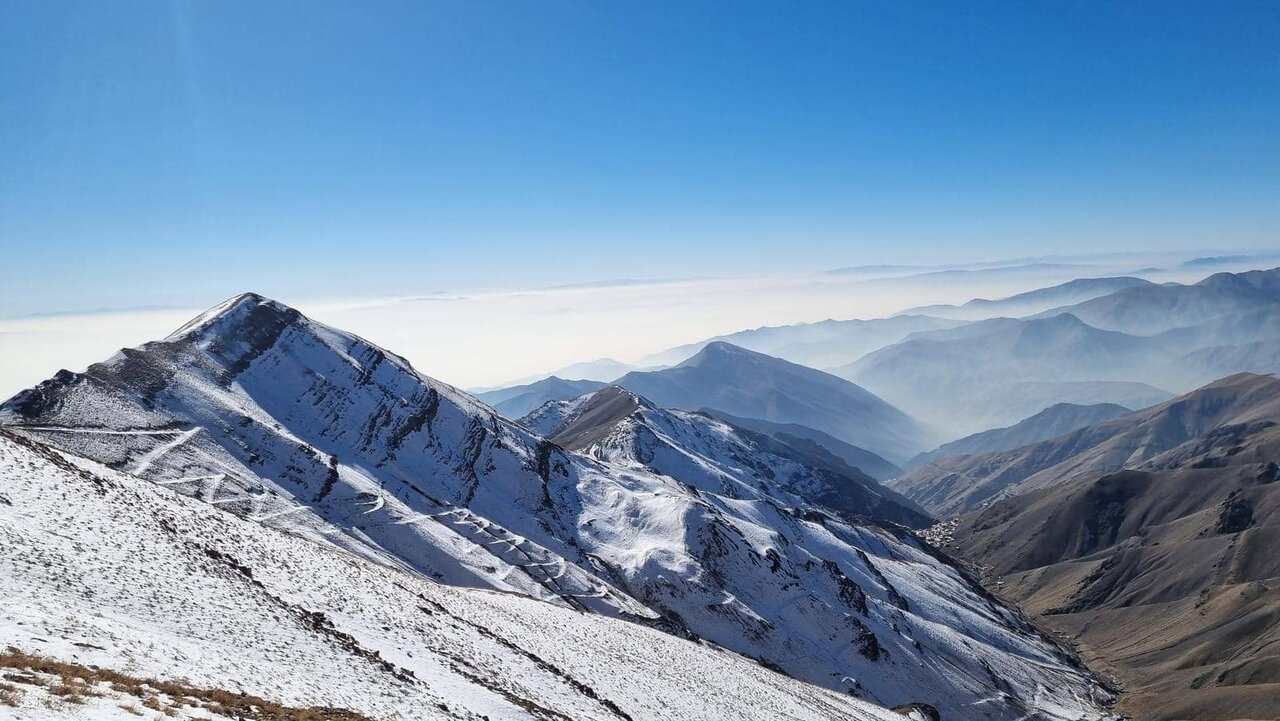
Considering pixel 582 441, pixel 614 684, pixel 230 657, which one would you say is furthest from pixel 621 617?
pixel 582 441

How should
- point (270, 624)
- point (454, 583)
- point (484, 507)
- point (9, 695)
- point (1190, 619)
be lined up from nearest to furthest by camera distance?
point (9, 695) → point (270, 624) → point (454, 583) → point (484, 507) → point (1190, 619)

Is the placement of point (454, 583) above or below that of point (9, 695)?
below

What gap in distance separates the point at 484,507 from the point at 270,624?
67.3 m

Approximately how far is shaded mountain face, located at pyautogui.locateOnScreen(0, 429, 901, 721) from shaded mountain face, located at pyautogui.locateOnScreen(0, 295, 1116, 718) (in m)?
23.3

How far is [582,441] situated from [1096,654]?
13083cm

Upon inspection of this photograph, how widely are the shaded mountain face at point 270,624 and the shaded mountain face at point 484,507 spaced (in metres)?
23.3

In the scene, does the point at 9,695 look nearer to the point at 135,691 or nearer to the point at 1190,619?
the point at 135,691

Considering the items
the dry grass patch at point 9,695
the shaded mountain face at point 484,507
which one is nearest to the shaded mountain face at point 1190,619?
the shaded mountain face at point 484,507

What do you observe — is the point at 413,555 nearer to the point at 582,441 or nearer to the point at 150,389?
the point at 150,389

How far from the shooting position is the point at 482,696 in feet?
94.9

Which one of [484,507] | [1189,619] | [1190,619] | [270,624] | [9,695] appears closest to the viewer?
[9,695]

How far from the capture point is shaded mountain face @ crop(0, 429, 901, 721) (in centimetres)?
2205

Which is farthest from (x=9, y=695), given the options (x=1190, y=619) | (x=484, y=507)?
(x=1190, y=619)

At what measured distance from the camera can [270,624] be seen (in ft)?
92.5
